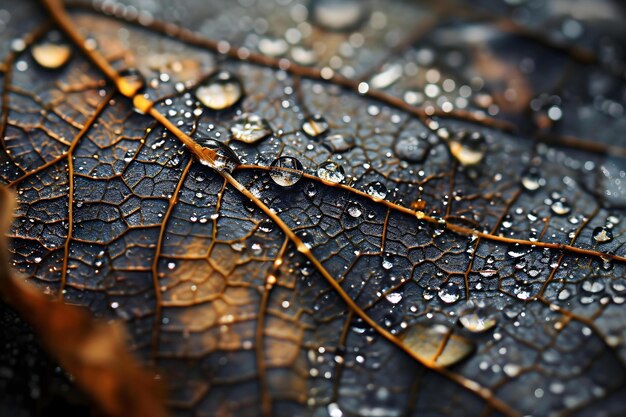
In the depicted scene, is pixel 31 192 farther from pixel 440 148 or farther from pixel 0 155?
pixel 440 148

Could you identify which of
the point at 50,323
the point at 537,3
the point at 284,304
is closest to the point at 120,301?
the point at 50,323

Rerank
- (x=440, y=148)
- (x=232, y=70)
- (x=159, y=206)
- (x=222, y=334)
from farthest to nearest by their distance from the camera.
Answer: (x=232, y=70)
(x=440, y=148)
(x=159, y=206)
(x=222, y=334)

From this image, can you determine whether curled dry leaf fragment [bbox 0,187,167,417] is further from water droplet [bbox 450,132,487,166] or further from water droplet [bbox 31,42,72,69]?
water droplet [bbox 450,132,487,166]

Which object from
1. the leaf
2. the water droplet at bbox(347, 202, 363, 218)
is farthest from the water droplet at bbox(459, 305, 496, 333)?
the water droplet at bbox(347, 202, 363, 218)

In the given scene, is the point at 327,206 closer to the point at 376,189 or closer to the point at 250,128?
the point at 376,189

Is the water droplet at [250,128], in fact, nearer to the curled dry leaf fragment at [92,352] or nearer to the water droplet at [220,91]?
the water droplet at [220,91]

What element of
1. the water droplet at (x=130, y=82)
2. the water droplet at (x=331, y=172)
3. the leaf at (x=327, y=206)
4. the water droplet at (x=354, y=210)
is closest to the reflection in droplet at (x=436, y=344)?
the leaf at (x=327, y=206)
